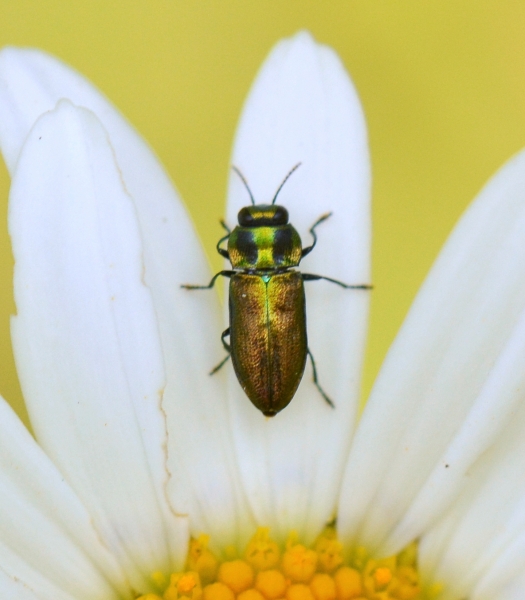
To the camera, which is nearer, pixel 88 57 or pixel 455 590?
pixel 455 590

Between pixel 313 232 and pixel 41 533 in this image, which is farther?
pixel 313 232

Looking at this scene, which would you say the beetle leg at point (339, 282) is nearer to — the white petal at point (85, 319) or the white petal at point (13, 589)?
the white petal at point (85, 319)

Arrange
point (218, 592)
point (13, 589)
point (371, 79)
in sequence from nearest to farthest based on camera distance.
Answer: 1. point (13, 589)
2. point (218, 592)
3. point (371, 79)

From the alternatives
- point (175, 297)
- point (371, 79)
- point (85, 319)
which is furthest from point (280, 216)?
point (371, 79)

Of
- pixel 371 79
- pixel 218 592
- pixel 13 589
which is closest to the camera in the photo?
pixel 13 589

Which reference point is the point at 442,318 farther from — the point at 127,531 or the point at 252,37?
the point at 252,37

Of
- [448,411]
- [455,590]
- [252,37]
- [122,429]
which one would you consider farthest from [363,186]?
[252,37]

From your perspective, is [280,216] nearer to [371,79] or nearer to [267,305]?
[267,305]
